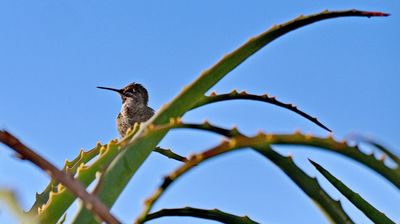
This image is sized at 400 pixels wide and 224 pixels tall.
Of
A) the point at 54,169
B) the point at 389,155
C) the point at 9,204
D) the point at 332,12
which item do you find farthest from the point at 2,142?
the point at 332,12

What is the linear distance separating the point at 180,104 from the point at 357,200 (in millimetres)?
619

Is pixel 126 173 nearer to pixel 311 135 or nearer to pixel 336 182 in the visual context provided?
pixel 311 135

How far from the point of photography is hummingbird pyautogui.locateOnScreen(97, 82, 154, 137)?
27.8 ft

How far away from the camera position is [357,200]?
1.78 meters

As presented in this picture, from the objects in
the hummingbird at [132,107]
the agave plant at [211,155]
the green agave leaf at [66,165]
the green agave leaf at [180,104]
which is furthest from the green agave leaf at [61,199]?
the hummingbird at [132,107]

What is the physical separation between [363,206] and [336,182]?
11 cm

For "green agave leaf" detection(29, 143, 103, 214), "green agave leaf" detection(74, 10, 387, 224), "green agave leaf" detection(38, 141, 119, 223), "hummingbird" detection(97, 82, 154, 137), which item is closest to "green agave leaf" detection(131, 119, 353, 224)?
"green agave leaf" detection(74, 10, 387, 224)

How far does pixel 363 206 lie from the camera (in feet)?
5.76

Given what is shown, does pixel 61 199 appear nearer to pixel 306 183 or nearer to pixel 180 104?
pixel 180 104

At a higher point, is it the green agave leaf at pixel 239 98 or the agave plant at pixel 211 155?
the green agave leaf at pixel 239 98

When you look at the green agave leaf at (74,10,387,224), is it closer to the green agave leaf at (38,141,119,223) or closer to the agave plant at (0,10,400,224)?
the agave plant at (0,10,400,224)

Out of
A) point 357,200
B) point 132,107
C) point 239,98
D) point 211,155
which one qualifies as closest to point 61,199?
point 239,98

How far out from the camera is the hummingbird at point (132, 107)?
847 centimetres

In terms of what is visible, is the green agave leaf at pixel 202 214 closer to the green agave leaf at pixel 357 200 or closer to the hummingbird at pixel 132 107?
the green agave leaf at pixel 357 200
